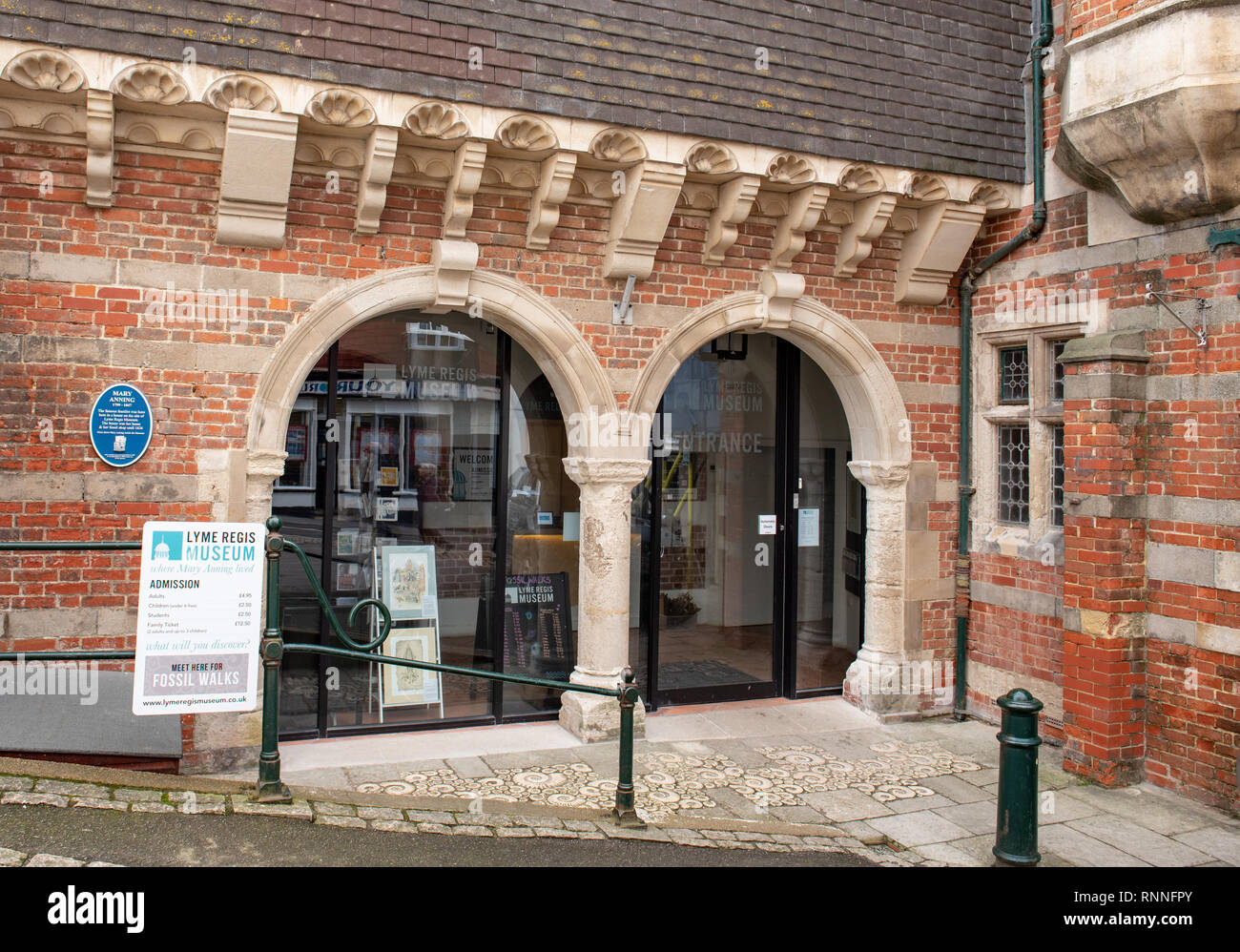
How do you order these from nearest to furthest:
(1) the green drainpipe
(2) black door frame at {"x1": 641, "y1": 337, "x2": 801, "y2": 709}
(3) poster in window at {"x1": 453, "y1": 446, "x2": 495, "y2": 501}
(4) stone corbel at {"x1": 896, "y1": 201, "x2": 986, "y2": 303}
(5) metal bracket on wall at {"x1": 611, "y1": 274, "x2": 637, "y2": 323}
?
(5) metal bracket on wall at {"x1": 611, "y1": 274, "x2": 637, "y2": 323} → (3) poster in window at {"x1": 453, "y1": 446, "x2": 495, "y2": 501} → (4) stone corbel at {"x1": 896, "y1": 201, "x2": 986, "y2": 303} → (1) the green drainpipe → (2) black door frame at {"x1": 641, "y1": 337, "x2": 801, "y2": 709}

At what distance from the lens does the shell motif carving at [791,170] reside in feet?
22.9

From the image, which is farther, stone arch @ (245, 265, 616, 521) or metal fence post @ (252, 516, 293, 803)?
stone arch @ (245, 265, 616, 521)

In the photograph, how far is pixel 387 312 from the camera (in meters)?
6.90

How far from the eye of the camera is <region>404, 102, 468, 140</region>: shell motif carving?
239 inches

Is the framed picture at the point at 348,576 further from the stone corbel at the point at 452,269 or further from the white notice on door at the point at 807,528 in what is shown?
the white notice on door at the point at 807,528

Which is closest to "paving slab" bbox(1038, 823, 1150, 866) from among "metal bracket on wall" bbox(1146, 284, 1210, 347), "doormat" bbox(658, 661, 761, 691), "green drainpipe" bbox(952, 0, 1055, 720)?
"green drainpipe" bbox(952, 0, 1055, 720)

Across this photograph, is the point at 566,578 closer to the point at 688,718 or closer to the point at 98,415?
the point at 688,718

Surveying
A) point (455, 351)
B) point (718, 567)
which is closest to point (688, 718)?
point (718, 567)

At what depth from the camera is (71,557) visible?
5.93 metres

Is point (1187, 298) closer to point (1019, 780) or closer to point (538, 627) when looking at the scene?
point (1019, 780)

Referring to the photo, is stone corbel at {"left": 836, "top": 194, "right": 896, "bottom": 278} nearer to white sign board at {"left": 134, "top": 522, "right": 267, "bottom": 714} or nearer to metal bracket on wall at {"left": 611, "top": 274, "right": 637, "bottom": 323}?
metal bracket on wall at {"left": 611, "top": 274, "right": 637, "bottom": 323}

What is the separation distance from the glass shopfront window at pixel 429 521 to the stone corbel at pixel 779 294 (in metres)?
1.74

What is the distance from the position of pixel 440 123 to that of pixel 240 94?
3.68ft

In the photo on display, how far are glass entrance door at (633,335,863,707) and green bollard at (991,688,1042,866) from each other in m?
3.27
